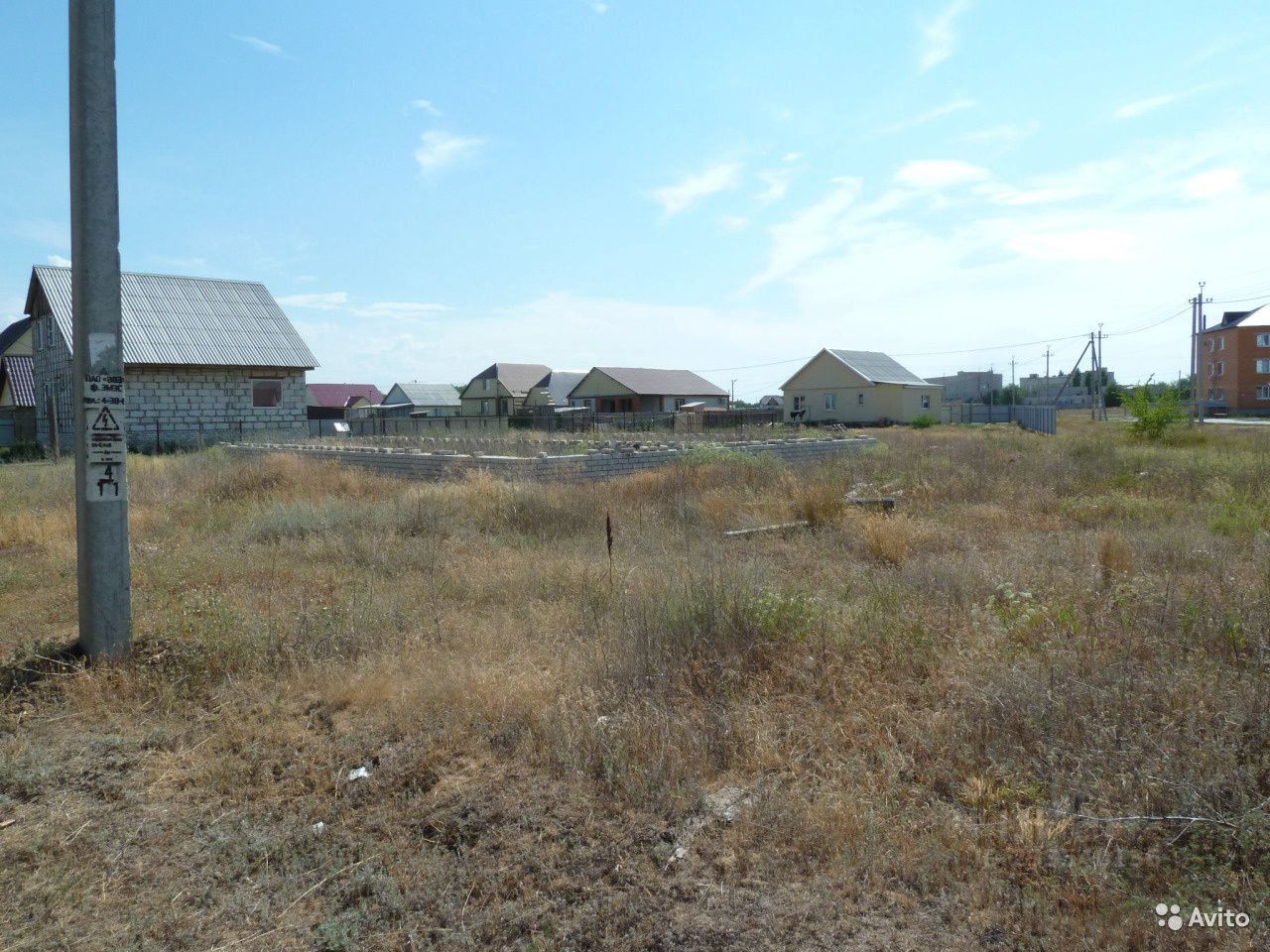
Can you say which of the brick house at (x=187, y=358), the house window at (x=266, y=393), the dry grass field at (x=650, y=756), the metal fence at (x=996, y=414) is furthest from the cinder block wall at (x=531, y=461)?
the metal fence at (x=996, y=414)

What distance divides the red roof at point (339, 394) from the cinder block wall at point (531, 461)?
2267 inches

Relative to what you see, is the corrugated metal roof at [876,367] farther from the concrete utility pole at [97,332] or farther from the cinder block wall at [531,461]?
the concrete utility pole at [97,332]

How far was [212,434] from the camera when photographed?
26.3 metres

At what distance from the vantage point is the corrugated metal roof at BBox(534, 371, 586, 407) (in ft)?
217

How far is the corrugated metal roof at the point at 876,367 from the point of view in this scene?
48.3 m

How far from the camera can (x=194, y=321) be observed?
27.2m

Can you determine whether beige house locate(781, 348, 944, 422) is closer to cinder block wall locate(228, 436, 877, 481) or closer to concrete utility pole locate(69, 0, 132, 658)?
cinder block wall locate(228, 436, 877, 481)

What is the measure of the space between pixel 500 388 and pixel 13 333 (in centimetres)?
3334

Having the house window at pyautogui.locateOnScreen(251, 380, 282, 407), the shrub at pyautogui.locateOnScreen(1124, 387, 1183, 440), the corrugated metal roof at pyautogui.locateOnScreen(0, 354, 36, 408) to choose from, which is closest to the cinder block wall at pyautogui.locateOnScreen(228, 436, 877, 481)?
the house window at pyautogui.locateOnScreen(251, 380, 282, 407)

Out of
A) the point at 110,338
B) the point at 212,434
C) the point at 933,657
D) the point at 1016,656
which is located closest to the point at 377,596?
the point at 110,338

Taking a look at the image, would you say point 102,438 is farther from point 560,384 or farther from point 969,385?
point 969,385

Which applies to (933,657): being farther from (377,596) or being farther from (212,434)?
(212,434)

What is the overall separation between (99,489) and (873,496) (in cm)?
877

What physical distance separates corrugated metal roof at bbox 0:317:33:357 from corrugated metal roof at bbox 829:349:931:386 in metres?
40.2
